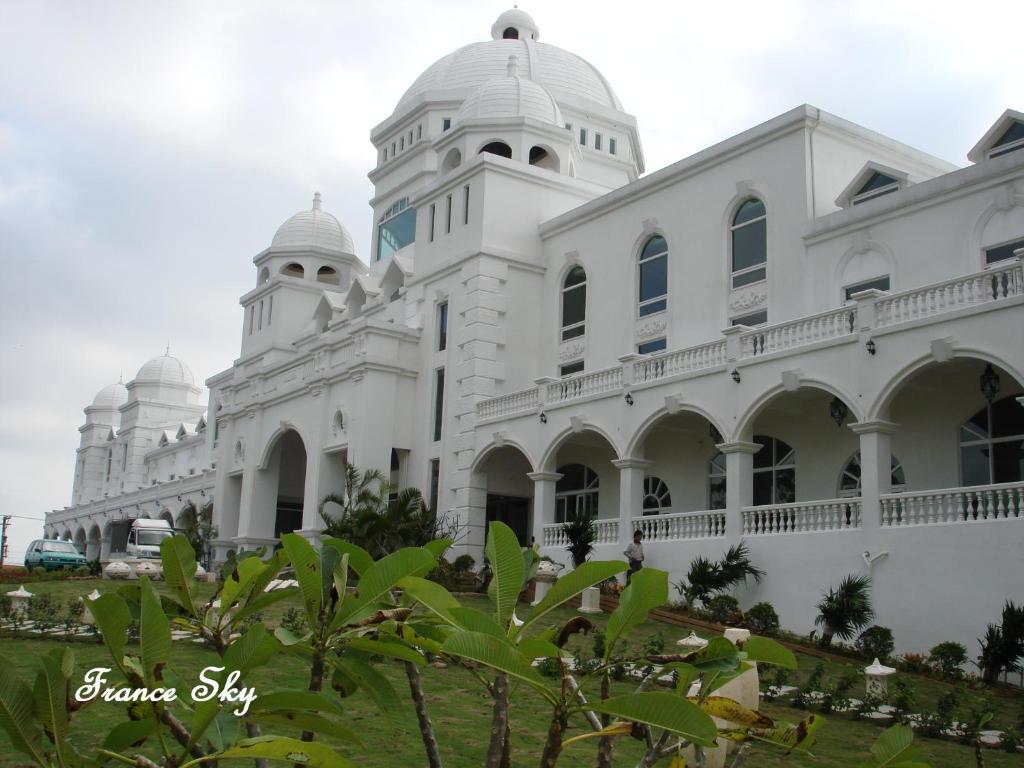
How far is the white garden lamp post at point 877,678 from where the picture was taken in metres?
13.0

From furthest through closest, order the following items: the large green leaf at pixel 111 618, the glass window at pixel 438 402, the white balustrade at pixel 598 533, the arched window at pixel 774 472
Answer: the glass window at pixel 438 402, the white balustrade at pixel 598 533, the arched window at pixel 774 472, the large green leaf at pixel 111 618

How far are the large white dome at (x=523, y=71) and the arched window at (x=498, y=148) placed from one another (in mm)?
8638

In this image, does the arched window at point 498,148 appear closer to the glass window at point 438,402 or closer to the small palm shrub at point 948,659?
the glass window at point 438,402

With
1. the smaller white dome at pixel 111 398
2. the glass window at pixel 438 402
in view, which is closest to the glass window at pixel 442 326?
the glass window at pixel 438 402

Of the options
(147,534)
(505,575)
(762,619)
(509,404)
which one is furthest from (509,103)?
(505,575)

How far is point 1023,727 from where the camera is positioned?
38.6ft

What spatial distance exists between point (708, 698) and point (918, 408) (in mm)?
16818

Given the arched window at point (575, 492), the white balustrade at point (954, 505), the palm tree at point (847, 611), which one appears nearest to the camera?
the white balustrade at point (954, 505)

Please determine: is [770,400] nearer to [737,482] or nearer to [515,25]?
[737,482]

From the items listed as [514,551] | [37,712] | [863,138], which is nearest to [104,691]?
[37,712]

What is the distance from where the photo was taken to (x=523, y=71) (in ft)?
134

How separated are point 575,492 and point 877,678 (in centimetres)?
1506

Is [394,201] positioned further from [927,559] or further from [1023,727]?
[1023,727]

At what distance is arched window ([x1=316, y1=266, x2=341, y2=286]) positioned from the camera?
1591 inches
